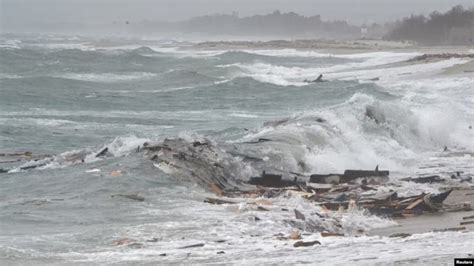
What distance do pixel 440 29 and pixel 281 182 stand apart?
7830cm

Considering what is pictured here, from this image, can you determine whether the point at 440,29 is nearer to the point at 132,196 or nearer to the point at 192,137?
the point at 192,137

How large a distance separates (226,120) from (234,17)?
162966 millimetres

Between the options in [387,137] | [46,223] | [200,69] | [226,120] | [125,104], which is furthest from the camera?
[200,69]

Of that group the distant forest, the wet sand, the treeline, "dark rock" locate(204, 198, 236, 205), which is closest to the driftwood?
"dark rock" locate(204, 198, 236, 205)

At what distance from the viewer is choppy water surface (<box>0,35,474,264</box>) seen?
10.1m

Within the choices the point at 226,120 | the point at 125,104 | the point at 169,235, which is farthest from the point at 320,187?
the point at 125,104

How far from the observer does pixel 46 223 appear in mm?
12070

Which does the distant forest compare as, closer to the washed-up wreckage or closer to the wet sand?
the washed-up wreckage

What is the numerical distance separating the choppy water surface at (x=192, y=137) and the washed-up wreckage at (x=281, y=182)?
479 millimetres

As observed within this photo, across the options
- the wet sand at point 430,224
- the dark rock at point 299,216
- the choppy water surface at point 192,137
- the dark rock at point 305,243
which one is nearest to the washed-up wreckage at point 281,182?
the wet sand at point 430,224

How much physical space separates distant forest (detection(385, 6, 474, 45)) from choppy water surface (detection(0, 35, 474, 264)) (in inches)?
1176

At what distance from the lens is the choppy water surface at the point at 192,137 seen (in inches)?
400

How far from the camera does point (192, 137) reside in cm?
1759

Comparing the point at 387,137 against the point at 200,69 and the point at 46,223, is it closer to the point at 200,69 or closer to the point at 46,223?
the point at 46,223
